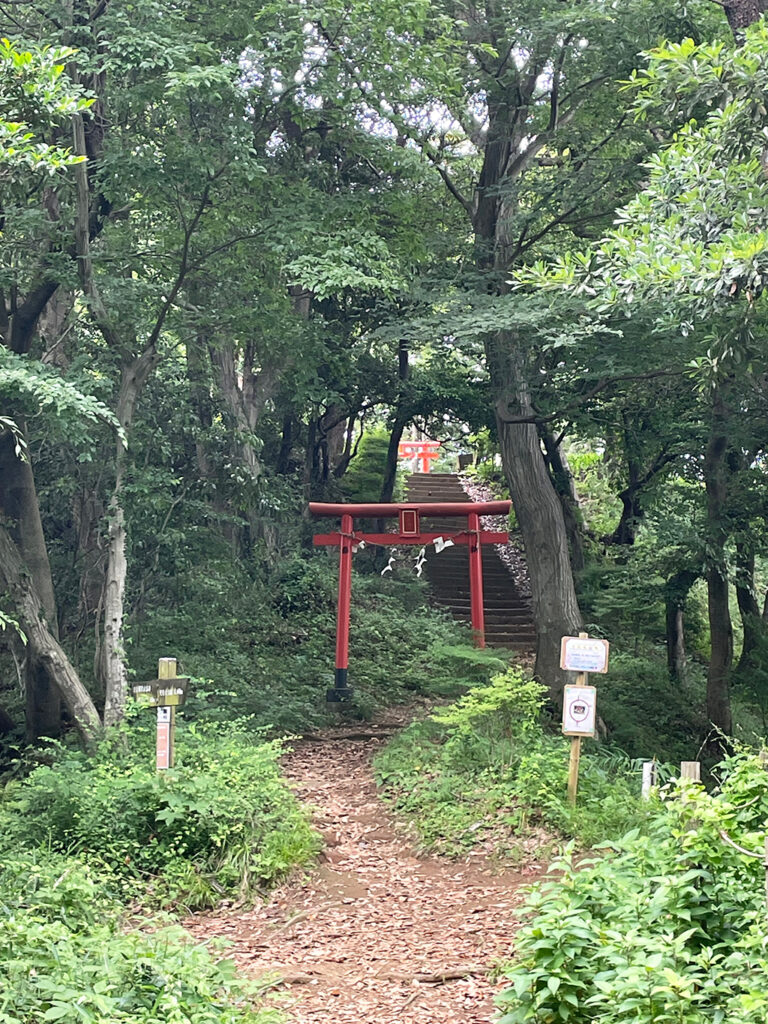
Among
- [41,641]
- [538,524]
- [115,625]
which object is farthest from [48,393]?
[538,524]

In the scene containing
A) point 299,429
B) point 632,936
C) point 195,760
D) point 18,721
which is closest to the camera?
point 632,936

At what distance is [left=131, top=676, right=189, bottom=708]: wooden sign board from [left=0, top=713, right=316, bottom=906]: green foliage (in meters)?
0.58

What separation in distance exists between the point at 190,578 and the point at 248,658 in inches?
66.6

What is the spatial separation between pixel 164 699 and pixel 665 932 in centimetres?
430

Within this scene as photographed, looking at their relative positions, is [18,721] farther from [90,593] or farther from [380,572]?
[380,572]

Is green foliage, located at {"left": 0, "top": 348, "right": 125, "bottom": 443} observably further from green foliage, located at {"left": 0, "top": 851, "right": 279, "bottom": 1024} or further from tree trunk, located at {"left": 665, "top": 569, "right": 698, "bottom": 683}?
tree trunk, located at {"left": 665, "top": 569, "right": 698, "bottom": 683}

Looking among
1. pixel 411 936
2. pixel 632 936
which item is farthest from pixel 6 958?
pixel 632 936

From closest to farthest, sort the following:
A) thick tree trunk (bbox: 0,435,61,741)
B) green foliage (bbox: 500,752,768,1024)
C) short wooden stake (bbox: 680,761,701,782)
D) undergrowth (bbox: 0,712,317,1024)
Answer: green foliage (bbox: 500,752,768,1024) → undergrowth (bbox: 0,712,317,1024) → short wooden stake (bbox: 680,761,701,782) → thick tree trunk (bbox: 0,435,61,741)

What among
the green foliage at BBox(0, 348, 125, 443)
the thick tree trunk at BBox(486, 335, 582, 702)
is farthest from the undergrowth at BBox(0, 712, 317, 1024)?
the thick tree trunk at BBox(486, 335, 582, 702)

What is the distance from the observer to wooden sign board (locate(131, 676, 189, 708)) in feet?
→ 23.5

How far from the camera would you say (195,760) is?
26.4 feet

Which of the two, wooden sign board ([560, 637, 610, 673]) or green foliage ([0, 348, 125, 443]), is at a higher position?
green foliage ([0, 348, 125, 443])

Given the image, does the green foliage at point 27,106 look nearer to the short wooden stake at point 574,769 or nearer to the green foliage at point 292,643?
the short wooden stake at point 574,769

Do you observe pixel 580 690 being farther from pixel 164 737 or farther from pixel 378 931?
pixel 164 737
